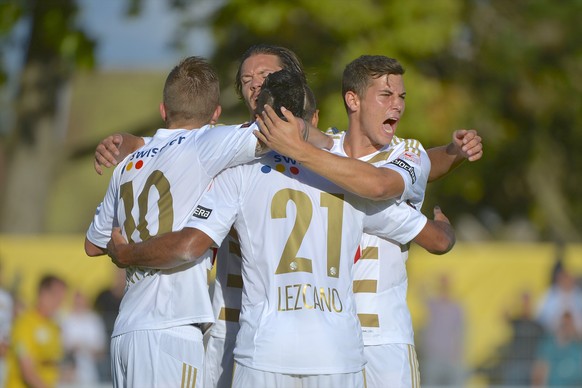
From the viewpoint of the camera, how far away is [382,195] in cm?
518

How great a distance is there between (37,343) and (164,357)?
613 centimetres

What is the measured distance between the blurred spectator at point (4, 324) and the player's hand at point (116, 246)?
611 cm

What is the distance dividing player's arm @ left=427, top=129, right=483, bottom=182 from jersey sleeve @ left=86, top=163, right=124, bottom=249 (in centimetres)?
188

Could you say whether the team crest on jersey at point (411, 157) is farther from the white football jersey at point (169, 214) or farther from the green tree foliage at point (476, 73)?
the green tree foliage at point (476, 73)

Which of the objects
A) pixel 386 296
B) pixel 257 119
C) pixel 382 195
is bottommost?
pixel 386 296

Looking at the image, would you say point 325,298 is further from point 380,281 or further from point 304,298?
point 380,281

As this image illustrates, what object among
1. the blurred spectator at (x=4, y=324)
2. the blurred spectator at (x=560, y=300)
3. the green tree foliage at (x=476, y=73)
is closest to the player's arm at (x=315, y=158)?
the blurred spectator at (x=4, y=324)

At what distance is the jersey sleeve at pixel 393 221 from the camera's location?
5453mm

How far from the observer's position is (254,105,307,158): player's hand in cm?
499

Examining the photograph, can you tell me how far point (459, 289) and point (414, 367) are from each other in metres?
11.0

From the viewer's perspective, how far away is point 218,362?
5.84 meters

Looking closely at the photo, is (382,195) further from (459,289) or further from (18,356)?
(459,289)

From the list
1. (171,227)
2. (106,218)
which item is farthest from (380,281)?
(106,218)

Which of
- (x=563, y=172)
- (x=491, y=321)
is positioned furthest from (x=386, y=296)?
(x=563, y=172)
